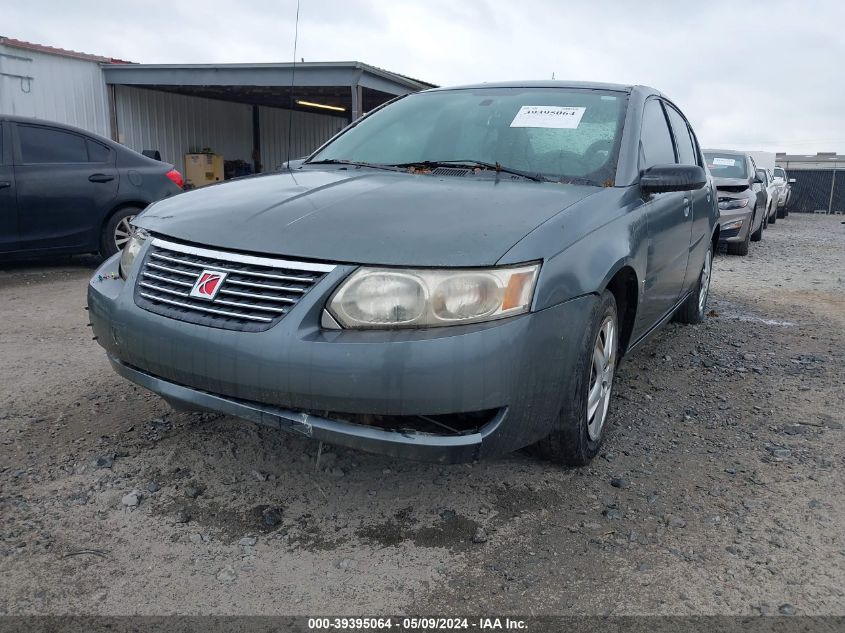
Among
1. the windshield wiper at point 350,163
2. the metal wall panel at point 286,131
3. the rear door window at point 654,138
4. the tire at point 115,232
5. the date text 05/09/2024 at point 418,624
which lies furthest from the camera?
the metal wall panel at point 286,131

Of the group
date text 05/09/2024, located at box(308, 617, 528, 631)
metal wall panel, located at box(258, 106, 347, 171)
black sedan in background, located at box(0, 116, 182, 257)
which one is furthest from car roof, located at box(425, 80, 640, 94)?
metal wall panel, located at box(258, 106, 347, 171)

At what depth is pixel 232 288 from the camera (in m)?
2.21

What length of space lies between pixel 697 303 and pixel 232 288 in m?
4.18

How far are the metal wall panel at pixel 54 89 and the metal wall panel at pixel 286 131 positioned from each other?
20.8 ft

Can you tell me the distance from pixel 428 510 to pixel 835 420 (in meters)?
2.28

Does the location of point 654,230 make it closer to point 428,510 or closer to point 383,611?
point 428,510

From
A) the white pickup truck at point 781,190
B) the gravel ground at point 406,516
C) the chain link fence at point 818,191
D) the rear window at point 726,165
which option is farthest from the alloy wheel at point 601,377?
the chain link fence at point 818,191

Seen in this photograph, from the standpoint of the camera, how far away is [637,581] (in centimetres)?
A: 211

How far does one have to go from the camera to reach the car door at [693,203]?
4.29 meters

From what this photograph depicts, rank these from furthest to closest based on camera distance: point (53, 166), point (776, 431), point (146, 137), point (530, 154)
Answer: point (146, 137)
point (53, 166)
point (776, 431)
point (530, 154)

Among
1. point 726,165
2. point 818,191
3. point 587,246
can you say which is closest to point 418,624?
point 587,246

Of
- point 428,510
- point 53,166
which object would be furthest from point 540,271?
point 53,166

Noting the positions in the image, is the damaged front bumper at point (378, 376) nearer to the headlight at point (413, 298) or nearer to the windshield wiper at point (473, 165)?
the headlight at point (413, 298)

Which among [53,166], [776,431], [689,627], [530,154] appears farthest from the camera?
[53,166]
